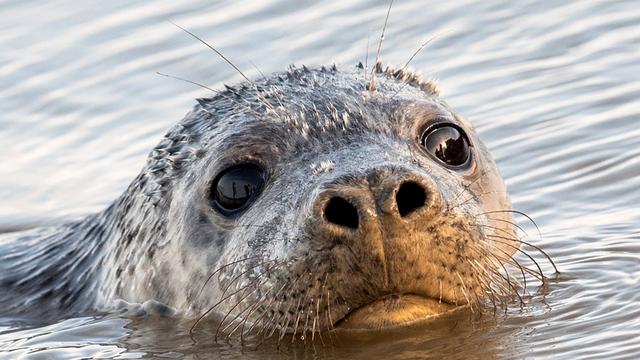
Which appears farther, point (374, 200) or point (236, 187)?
point (236, 187)

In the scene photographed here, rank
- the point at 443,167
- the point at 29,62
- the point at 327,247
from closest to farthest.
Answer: the point at 327,247, the point at 443,167, the point at 29,62

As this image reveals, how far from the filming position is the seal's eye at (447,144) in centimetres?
823

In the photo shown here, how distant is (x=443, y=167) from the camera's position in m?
8.14

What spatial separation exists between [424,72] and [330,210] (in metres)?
4.98

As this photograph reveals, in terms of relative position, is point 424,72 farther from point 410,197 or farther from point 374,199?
point 374,199

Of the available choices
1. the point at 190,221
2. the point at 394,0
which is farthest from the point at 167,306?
the point at 394,0

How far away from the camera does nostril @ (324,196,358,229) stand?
7.16 meters

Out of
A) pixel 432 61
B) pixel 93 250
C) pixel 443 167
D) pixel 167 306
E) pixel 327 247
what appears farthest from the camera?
pixel 432 61

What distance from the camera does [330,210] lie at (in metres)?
7.22

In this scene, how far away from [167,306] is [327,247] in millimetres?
1684

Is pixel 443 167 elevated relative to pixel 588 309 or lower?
elevated

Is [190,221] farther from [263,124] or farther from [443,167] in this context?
[443,167]

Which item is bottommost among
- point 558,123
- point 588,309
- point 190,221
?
point 588,309

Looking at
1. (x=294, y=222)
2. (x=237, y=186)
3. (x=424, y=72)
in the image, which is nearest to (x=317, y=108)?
(x=237, y=186)
